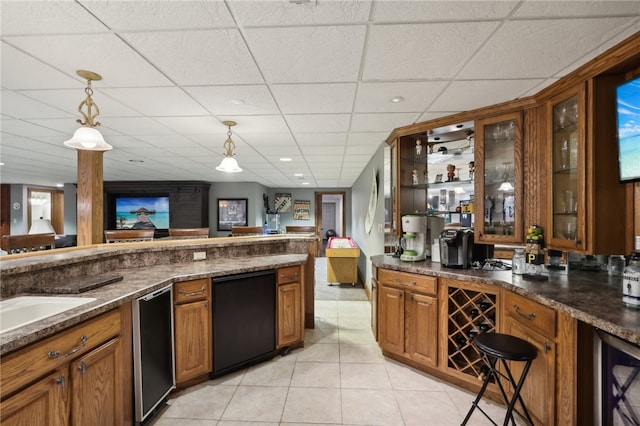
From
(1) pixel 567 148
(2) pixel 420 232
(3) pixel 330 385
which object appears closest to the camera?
(1) pixel 567 148

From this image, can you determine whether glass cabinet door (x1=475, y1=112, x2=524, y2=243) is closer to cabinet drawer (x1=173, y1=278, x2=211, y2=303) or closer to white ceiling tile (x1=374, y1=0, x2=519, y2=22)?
white ceiling tile (x1=374, y1=0, x2=519, y2=22)

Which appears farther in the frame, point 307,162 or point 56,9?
point 307,162

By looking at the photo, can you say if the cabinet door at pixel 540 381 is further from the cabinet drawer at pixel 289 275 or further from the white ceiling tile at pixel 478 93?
the cabinet drawer at pixel 289 275

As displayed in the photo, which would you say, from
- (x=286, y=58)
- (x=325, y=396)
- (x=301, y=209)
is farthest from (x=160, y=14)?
(x=301, y=209)

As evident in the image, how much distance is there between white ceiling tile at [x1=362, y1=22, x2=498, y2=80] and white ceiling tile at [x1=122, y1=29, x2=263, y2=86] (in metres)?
0.76

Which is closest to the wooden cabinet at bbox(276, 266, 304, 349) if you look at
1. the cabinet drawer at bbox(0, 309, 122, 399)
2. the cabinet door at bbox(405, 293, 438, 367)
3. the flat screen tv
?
the cabinet door at bbox(405, 293, 438, 367)

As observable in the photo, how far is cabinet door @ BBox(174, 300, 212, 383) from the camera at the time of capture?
2113 millimetres

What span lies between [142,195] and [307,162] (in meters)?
5.73

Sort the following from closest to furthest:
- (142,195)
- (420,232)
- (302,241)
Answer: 1. (420,232)
2. (302,241)
3. (142,195)

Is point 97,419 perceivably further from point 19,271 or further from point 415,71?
point 415,71

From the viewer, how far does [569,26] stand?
142cm

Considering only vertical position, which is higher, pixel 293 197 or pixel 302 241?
pixel 293 197

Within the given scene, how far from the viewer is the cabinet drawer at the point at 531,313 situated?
1.59m

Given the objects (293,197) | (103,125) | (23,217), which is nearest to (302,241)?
(103,125)
